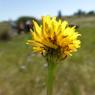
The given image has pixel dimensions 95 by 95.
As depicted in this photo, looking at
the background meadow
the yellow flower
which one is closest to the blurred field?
the background meadow

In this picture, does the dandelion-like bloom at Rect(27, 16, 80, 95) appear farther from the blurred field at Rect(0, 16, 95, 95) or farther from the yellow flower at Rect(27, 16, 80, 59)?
the blurred field at Rect(0, 16, 95, 95)

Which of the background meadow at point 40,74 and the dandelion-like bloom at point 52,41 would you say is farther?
the background meadow at point 40,74

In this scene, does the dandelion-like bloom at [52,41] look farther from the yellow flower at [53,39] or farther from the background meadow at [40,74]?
the background meadow at [40,74]

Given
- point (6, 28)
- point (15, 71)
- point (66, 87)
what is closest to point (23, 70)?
point (15, 71)

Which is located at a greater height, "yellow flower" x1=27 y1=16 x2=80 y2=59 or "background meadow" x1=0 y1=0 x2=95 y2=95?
"yellow flower" x1=27 y1=16 x2=80 y2=59

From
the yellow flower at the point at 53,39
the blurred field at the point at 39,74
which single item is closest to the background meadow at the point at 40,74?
the blurred field at the point at 39,74
